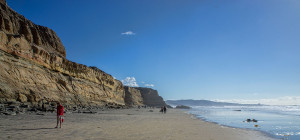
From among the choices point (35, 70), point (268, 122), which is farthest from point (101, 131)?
point (268, 122)

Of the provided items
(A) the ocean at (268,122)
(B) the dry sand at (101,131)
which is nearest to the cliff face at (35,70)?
(B) the dry sand at (101,131)

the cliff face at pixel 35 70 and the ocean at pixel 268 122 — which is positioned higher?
the cliff face at pixel 35 70

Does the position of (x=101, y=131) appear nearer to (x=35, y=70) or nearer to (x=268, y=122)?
(x=35, y=70)

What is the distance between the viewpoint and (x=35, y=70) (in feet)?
79.1

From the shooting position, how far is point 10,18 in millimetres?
25359

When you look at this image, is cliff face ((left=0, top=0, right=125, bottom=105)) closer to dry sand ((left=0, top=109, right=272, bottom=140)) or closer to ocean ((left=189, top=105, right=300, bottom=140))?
dry sand ((left=0, top=109, right=272, bottom=140))

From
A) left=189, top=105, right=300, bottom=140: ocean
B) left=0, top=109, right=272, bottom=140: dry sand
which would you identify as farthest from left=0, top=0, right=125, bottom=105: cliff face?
left=189, top=105, right=300, bottom=140: ocean

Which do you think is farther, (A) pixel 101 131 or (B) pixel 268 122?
(B) pixel 268 122

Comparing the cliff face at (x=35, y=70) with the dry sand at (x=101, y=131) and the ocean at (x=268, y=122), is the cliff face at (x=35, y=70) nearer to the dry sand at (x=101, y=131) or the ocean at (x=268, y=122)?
the dry sand at (x=101, y=131)

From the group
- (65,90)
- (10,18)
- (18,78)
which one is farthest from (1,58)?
(65,90)

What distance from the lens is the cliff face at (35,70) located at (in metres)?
19.4

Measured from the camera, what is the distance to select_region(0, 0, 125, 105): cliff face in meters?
19.4

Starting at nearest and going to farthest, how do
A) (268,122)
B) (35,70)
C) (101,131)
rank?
(101,131), (268,122), (35,70)

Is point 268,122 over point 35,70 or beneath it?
beneath
